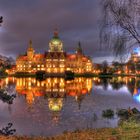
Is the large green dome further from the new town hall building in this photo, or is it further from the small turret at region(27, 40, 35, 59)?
the small turret at region(27, 40, 35, 59)

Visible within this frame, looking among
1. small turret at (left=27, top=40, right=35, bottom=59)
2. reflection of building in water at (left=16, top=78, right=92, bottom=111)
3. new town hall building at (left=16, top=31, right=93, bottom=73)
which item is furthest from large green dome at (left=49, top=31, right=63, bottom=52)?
reflection of building in water at (left=16, top=78, right=92, bottom=111)

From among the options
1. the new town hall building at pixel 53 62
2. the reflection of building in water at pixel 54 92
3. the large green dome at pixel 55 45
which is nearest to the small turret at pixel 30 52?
the new town hall building at pixel 53 62

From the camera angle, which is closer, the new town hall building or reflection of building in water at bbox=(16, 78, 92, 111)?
reflection of building in water at bbox=(16, 78, 92, 111)

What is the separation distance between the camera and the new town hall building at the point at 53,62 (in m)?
169

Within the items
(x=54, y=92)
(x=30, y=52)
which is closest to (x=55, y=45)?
(x=30, y=52)

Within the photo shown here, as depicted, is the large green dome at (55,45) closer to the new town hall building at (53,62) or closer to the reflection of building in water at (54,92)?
the new town hall building at (53,62)

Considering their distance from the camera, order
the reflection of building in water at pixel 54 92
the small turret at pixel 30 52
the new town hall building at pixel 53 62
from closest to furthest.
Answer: the reflection of building in water at pixel 54 92
the new town hall building at pixel 53 62
the small turret at pixel 30 52

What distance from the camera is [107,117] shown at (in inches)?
929

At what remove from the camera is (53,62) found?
170125 millimetres

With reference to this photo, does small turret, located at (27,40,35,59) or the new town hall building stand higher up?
small turret, located at (27,40,35,59)

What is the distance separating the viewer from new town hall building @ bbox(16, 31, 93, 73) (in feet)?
556

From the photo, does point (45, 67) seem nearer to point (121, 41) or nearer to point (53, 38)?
point (53, 38)

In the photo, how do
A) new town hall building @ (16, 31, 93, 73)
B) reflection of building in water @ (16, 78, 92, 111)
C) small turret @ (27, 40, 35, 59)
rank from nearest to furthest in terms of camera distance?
reflection of building in water @ (16, 78, 92, 111) < new town hall building @ (16, 31, 93, 73) < small turret @ (27, 40, 35, 59)

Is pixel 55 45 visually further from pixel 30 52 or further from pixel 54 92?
pixel 54 92
